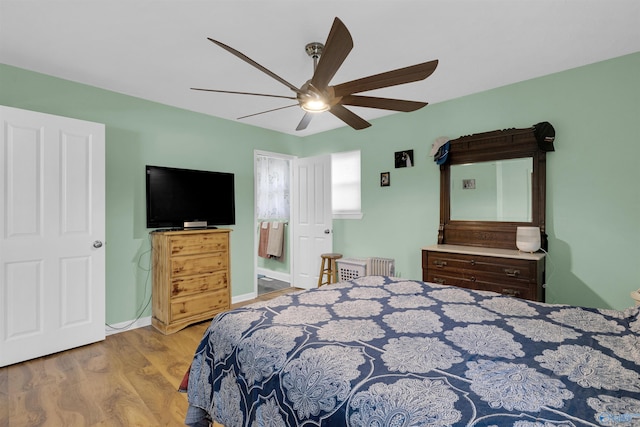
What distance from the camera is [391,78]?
5.82ft

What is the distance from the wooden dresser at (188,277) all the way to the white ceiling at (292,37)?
159cm

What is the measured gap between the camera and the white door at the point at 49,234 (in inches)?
96.1

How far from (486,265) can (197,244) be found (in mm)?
2906

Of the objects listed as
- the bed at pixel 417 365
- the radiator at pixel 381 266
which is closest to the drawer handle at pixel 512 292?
the bed at pixel 417 365

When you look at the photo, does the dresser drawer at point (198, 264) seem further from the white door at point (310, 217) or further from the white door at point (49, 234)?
the white door at point (310, 217)

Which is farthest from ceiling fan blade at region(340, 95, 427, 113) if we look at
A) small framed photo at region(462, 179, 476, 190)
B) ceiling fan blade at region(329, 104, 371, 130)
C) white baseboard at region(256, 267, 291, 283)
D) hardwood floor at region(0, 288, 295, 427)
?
white baseboard at region(256, 267, 291, 283)

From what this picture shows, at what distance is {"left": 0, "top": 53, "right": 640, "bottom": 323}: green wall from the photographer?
2527mm

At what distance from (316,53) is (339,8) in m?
0.46

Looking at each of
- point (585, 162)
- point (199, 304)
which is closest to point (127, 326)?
point (199, 304)

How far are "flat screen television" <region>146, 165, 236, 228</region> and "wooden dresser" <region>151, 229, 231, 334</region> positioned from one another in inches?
10.8

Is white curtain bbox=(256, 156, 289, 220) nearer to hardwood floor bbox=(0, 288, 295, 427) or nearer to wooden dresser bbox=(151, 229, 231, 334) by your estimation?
wooden dresser bbox=(151, 229, 231, 334)

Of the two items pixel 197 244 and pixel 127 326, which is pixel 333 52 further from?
pixel 127 326

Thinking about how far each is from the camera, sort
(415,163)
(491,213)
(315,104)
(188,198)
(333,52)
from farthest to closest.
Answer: (415,163), (188,198), (491,213), (315,104), (333,52)

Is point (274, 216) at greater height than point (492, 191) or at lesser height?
lesser
